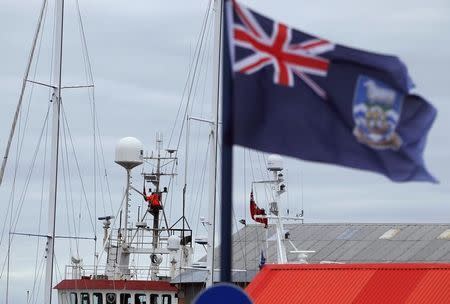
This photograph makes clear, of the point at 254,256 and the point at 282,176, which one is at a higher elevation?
the point at 254,256

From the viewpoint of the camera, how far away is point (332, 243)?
3194 inches

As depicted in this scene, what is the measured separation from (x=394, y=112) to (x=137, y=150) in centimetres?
4308

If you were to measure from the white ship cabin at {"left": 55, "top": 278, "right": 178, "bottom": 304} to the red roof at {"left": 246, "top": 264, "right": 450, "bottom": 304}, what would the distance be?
42.9 feet

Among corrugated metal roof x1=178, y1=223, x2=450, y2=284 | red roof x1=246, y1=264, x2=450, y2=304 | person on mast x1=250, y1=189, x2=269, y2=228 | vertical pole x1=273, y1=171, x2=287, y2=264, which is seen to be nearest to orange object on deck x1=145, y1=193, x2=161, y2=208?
person on mast x1=250, y1=189, x2=269, y2=228

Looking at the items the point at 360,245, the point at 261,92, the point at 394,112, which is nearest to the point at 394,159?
the point at 394,112

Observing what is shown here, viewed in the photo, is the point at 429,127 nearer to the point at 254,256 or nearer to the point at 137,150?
the point at 137,150

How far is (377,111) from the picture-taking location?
14.1 metres

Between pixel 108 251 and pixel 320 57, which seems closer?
pixel 320 57

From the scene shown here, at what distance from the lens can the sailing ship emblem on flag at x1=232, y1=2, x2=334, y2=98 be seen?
1359cm

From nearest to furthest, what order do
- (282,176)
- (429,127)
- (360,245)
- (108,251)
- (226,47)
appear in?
(226,47) → (429,127) → (282,176) → (108,251) → (360,245)

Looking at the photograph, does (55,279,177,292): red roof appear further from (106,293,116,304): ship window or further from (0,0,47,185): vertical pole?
(0,0,47,185): vertical pole

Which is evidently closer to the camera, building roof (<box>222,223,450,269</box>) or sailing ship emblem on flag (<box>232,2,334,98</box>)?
sailing ship emblem on flag (<box>232,2,334,98</box>)

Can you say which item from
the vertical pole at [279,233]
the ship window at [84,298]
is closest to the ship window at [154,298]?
the ship window at [84,298]

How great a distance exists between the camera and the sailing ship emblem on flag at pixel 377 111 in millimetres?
14016
